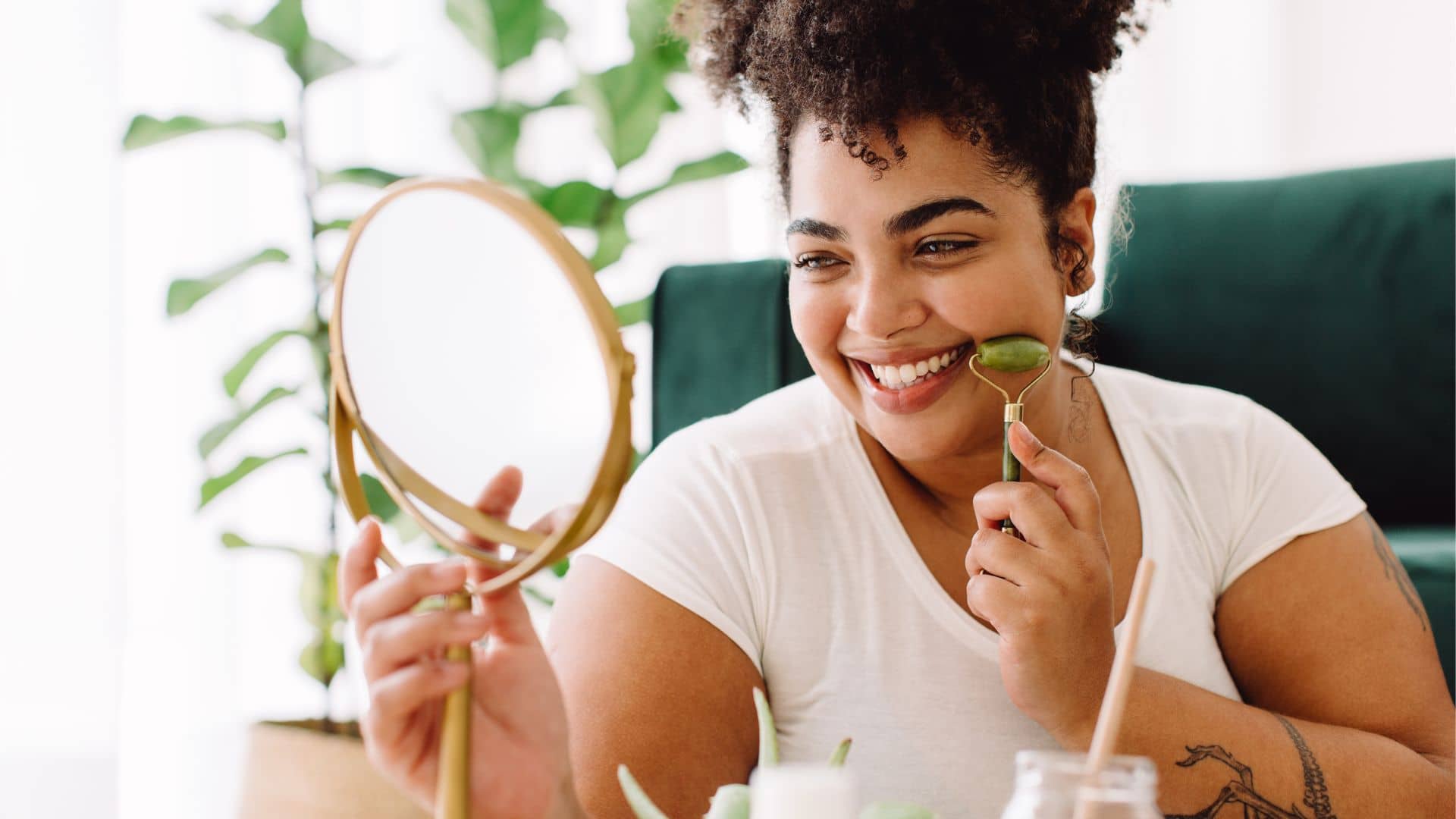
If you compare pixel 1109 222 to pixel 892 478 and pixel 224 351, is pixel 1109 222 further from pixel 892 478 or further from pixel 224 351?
pixel 224 351

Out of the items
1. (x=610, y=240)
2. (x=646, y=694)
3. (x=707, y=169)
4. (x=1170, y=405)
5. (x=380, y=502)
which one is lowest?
(x=646, y=694)

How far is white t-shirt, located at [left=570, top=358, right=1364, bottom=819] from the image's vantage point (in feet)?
3.47

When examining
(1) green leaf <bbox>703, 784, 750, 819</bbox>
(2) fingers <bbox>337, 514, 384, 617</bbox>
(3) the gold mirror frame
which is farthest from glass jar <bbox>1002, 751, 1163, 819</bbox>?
(2) fingers <bbox>337, 514, 384, 617</bbox>

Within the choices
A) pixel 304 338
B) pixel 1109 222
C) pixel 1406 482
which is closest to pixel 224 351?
pixel 304 338

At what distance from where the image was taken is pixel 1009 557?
905mm

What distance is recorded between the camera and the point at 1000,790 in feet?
3.42

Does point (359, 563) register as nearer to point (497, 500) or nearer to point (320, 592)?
point (497, 500)

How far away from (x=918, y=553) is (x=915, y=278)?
0.26 metres

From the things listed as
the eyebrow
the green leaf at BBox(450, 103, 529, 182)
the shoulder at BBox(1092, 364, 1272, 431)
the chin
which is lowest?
the chin

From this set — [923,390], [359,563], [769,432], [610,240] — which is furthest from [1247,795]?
[610,240]

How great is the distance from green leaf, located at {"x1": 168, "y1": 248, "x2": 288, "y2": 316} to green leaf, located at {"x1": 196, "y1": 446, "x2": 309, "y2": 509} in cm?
22

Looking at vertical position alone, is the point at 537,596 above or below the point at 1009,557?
below

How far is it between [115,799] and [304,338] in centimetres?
73

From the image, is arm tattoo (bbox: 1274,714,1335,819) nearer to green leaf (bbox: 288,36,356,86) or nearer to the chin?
the chin
